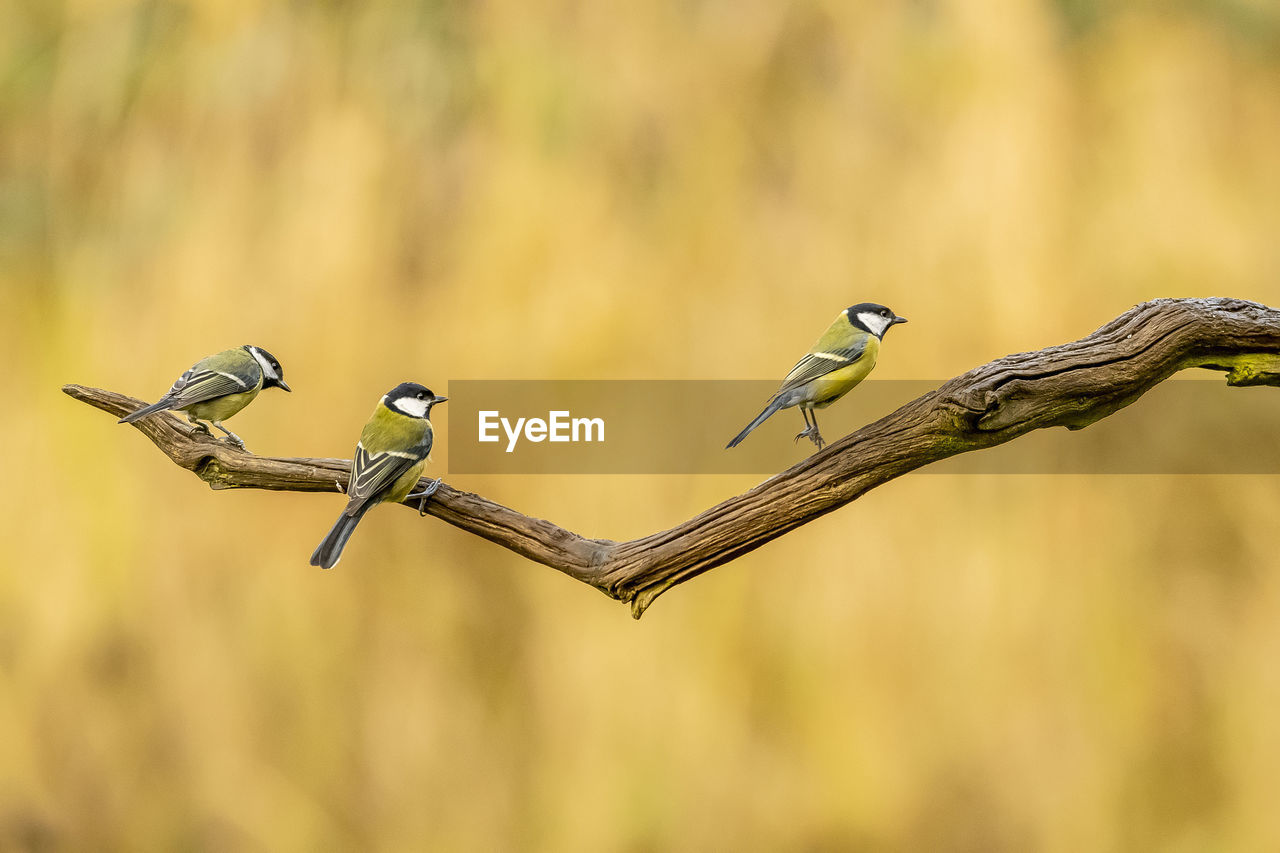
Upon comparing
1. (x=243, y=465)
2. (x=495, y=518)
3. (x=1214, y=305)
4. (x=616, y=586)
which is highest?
(x=1214, y=305)

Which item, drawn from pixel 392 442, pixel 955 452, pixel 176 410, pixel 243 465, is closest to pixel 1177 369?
pixel 955 452

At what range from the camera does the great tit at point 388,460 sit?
2.39 meters

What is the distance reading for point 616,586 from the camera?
239 centimetres

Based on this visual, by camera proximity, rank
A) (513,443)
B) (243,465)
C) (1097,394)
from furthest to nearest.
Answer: (513,443), (243,465), (1097,394)

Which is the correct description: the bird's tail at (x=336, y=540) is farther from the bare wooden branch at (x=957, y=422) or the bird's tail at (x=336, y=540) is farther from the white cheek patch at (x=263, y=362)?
the white cheek patch at (x=263, y=362)

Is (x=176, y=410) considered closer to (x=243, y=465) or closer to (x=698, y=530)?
(x=243, y=465)

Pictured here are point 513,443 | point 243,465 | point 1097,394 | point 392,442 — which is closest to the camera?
point 1097,394

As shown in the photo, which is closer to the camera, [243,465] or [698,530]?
[698,530]

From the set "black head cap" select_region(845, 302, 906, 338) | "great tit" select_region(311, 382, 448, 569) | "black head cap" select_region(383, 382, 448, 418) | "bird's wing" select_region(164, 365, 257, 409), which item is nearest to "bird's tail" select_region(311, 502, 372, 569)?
"great tit" select_region(311, 382, 448, 569)

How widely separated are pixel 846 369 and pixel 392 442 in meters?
1.11

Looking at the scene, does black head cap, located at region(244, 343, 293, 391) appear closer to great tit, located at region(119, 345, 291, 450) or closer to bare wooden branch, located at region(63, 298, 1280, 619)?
great tit, located at region(119, 345, 291, 450)

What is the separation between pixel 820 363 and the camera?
237 centimetres

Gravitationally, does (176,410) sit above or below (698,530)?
above

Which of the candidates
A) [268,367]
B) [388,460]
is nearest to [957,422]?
[388,460]
